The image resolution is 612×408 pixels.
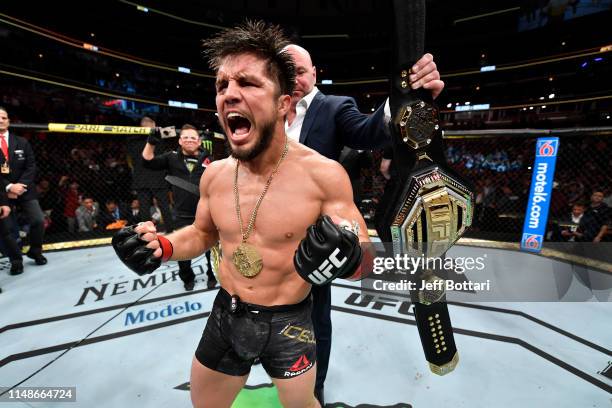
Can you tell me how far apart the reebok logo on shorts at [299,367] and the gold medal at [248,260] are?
1.23 feet

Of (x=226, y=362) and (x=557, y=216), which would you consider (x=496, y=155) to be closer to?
(x=557, y=216)

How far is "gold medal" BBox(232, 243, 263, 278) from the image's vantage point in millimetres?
1105

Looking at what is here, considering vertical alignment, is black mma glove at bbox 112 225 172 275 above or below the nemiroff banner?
above

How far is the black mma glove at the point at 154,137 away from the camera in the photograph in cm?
321

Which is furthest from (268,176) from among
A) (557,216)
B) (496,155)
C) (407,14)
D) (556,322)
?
(496,155)

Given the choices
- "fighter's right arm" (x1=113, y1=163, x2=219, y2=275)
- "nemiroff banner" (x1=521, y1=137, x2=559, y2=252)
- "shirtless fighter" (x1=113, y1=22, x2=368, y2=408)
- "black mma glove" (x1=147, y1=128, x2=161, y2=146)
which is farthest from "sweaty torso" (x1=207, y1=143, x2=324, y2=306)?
"nemiroff banner" (x1=521, y1=137, x2=559, y2=252)

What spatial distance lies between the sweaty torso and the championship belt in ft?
1.04

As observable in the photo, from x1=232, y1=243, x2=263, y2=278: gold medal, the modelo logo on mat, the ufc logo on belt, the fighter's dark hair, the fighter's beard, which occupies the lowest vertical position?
the modelo logo on mat

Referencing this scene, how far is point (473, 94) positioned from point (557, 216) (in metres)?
13.4

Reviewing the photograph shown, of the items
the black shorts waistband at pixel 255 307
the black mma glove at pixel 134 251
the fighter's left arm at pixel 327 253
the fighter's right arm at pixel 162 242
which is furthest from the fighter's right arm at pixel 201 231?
the fighter's left arm at pixel 327 253

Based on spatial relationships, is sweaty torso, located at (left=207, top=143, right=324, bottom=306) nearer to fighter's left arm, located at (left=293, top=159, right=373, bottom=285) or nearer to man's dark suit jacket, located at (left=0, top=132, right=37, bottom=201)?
fighter's left arm, located at (left=293, top=159, right=373, bottom=285)

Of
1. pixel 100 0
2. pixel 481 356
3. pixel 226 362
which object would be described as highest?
pixel 100 0

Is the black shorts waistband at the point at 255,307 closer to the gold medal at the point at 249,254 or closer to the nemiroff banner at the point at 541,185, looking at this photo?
the gold medal at the point at 249,254

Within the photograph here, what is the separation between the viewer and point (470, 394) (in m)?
1.83
